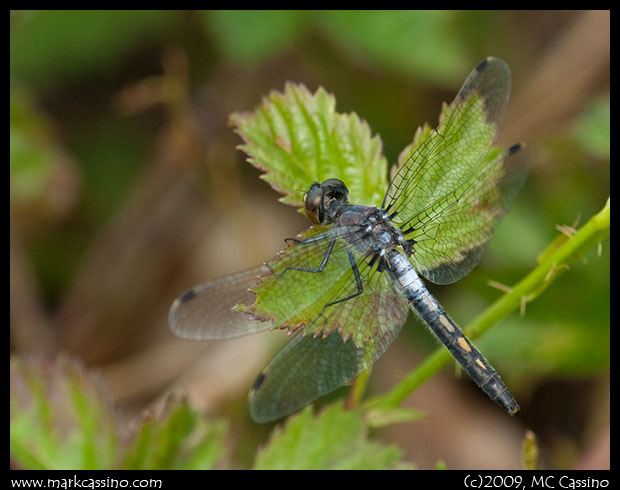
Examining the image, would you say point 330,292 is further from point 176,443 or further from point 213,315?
point 176,443

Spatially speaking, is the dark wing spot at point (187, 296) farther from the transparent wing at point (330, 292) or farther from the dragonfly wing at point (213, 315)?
the transparent wing at point (330, 292)

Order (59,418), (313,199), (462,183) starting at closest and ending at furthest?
(313,199) < (462,183) < (59,418)

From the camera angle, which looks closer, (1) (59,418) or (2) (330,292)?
(2) (330,292)

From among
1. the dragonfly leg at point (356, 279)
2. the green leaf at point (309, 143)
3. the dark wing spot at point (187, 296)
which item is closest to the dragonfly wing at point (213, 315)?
the dark wing spot at point (187, 296)

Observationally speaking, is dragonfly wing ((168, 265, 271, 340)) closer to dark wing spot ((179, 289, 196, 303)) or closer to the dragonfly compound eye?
dark wing spot ((179, 289, 196, 303))

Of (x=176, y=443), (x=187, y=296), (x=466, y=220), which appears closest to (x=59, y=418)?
(x=176, y=443)

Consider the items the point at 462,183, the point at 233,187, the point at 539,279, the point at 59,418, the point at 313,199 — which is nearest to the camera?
the point at 539,279

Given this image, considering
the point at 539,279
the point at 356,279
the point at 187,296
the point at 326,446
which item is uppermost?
the point at 187,296
